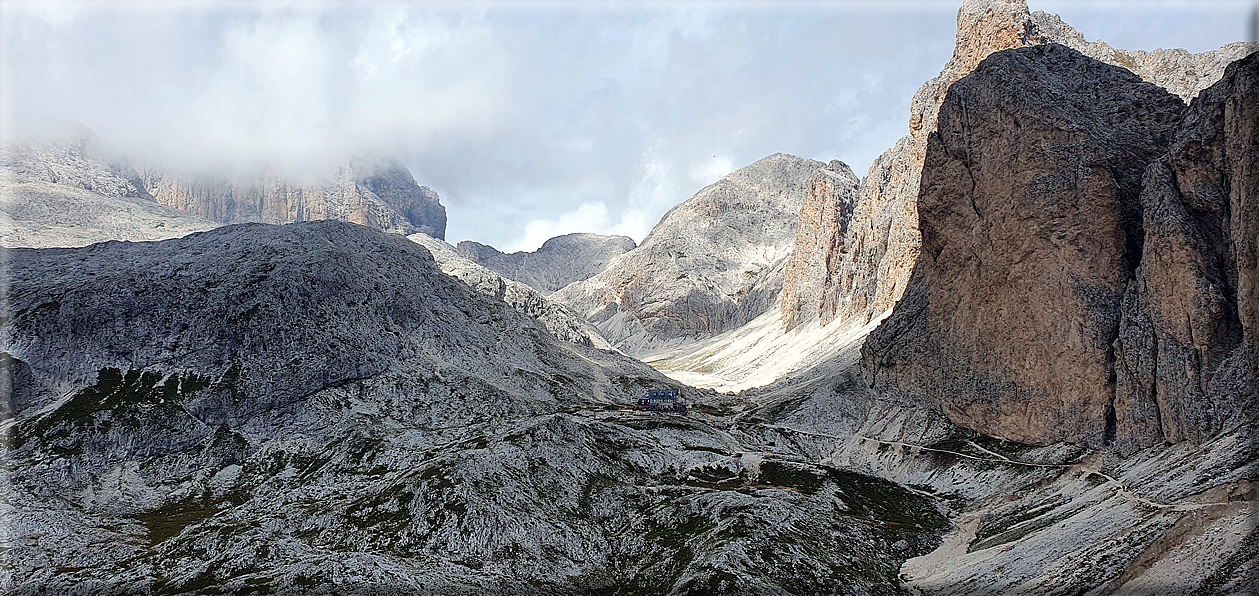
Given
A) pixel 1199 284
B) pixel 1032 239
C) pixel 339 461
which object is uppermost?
pixel 1032 239

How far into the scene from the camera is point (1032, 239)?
13412 cm

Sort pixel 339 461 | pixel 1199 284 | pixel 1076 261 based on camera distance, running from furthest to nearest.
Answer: pixel 339 461, pixel 1076 261, pixel 1199 284

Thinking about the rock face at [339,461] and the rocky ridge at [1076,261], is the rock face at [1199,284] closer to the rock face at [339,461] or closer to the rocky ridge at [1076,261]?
the rocky ridge at [1076,261]

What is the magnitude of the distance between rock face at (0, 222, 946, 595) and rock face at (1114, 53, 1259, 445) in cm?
3780

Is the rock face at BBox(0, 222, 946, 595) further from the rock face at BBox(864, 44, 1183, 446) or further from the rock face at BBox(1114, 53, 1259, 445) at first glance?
the rock face at BBox(1114, 53, 1259, 445)

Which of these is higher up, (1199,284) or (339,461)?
(1199,284)

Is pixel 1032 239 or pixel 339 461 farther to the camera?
pixel 1032 239

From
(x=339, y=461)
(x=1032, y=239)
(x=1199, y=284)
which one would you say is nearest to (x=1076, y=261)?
(x=1032, y=239)

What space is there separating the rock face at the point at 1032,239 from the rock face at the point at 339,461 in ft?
106

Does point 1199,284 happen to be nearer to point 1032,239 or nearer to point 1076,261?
point 1076,261

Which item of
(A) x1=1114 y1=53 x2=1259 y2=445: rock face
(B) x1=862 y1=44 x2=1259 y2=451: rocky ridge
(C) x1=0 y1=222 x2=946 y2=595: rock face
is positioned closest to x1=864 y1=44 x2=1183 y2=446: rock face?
(B) x1=862 y1=44 x2=1259 y2=451: rocky ridge

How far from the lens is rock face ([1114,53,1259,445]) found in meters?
91.5

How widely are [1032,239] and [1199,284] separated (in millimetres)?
35945

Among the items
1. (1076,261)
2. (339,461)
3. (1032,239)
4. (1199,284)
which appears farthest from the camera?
(1032,239)
